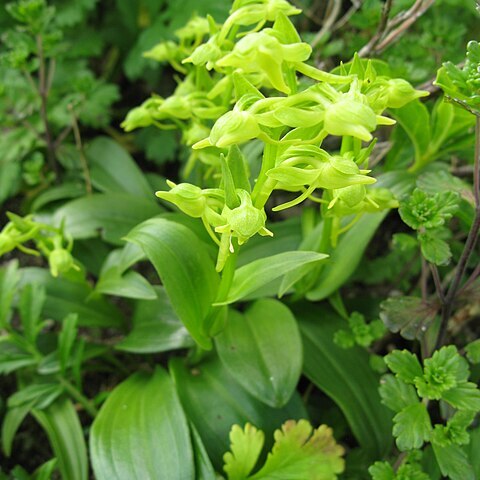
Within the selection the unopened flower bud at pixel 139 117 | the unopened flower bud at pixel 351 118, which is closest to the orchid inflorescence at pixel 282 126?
the unopened flower bud at pixel 351 118

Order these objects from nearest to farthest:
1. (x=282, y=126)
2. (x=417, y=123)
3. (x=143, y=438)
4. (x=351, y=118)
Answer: (x=351, y=118)
(x=282, y=126)
(x=143, y=438)
(x=417, y=123)

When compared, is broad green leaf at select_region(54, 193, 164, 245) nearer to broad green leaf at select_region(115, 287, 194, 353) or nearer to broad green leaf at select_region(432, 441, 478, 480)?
broad green leaf at select_region(115, 287, 194, 353)

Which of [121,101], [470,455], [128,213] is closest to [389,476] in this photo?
[470,455]

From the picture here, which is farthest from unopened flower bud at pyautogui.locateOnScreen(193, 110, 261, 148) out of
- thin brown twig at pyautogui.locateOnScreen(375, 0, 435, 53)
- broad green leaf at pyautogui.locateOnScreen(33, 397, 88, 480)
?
broad green leaf at pyautogui.locateOnScreen(33, 397, 88, 480)

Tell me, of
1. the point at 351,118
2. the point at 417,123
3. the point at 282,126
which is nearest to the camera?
the point at 351,118

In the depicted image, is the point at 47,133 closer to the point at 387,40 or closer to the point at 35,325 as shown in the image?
the point at 35,325

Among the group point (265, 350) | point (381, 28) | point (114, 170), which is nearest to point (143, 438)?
point (265, 350)

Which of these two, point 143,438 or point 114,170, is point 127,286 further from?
point 114,170
